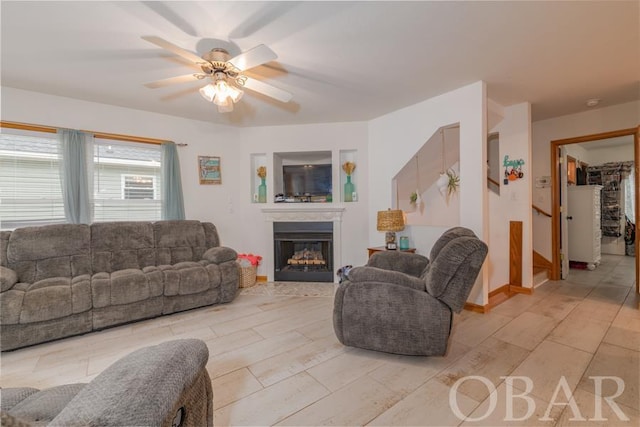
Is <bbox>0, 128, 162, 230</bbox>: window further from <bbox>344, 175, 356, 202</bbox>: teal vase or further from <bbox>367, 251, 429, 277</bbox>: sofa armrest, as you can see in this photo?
<bbox>367, 251, 429, 277</bbox>: sofa armrest

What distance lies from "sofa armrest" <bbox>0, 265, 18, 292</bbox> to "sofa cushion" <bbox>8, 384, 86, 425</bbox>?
1842 mm

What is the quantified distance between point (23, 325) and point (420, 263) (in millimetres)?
3358

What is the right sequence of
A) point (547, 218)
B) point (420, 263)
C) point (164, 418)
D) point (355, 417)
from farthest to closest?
1. point (547, 218)
2. point (420, 263)
3. point (355, 417)
4. point (164, 418)

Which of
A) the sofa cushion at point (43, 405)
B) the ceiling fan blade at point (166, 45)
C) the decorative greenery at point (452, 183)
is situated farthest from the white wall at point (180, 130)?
the decorative greenery at point (452, 183)

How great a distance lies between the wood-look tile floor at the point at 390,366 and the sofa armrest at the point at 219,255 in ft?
1.78

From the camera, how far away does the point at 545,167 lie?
13.2 feet

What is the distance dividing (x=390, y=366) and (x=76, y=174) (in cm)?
373

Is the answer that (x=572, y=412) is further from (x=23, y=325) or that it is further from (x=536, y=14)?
(x=23, y=325)

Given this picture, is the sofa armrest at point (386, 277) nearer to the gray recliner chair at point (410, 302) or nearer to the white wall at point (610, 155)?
the gray recliner chair at point (410, 302)

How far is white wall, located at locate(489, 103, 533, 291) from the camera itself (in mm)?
3379

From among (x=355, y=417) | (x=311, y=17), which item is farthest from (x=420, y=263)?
(x=311, y=17)

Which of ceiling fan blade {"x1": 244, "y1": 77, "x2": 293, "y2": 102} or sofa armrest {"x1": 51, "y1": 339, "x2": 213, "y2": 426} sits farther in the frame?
ceiling fan blade {"x1": 244, "y1": 77, "x2": 293, "y2": 102}

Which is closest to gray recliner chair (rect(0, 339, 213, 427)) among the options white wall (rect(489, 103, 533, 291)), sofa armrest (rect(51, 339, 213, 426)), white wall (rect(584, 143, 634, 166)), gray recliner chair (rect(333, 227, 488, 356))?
sofa armrest (rect(51, 339, 213, 426))

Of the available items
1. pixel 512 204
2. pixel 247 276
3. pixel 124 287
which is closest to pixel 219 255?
pixel 247 276
